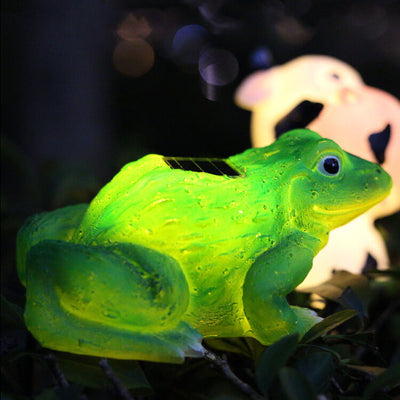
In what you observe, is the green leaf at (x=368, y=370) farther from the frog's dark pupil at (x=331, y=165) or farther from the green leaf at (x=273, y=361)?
the frog's dark pupil at (x=331, y=165)

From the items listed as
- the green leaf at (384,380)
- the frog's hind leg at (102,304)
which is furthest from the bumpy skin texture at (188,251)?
the green leaf at (384,380)

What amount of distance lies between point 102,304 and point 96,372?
0.36 ft

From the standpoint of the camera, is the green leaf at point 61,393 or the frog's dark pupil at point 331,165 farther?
the frog's dark pupil at point 331,165

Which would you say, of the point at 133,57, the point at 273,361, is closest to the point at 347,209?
the point at 273,361

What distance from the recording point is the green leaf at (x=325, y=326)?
2.02 feet

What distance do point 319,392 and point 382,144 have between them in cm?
57

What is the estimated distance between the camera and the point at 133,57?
1646mm

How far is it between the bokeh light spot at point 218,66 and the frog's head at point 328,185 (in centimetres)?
101

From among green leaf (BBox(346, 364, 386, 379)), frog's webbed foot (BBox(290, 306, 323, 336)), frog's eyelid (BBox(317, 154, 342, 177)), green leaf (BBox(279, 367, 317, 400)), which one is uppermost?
frog's eyelid (BBox(317, 154, 342, 177))

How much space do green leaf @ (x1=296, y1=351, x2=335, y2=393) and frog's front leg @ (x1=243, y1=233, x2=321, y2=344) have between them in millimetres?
68

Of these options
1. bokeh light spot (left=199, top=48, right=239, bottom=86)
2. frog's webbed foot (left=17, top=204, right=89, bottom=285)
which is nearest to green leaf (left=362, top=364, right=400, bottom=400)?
frog's webbed foot (left=17, top=204, right=89, bottom=285)

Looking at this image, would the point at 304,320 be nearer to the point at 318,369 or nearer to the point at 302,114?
the point at 318,369

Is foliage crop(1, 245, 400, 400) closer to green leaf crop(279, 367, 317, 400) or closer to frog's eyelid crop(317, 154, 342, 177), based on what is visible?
green leaf crop(279, 367, 317, 400)

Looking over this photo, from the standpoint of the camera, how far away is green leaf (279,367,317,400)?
1.45 feet
